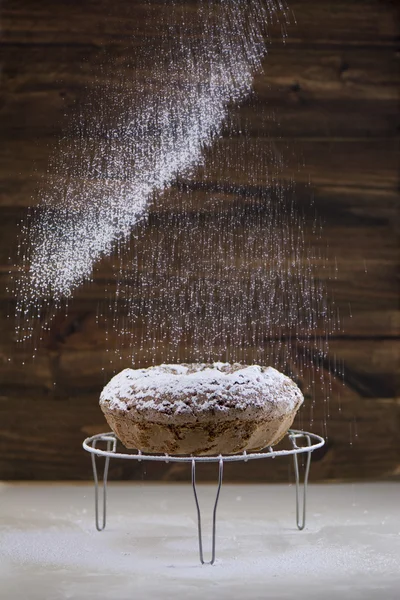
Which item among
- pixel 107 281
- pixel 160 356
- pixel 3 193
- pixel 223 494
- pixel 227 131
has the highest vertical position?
pixel 227 131

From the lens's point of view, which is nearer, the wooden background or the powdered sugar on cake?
the powdered sugar on cake

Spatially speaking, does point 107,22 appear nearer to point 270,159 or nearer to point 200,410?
point 270,159

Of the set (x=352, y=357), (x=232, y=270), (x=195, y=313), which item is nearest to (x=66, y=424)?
(x=195, y=313)

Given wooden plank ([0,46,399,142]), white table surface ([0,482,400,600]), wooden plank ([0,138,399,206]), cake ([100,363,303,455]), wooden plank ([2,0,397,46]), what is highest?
wooden plank ([2,0,397,46])

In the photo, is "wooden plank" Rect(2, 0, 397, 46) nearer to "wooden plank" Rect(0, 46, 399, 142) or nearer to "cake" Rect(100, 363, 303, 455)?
"wooden plank" Rect(0, 46, 399, 142)

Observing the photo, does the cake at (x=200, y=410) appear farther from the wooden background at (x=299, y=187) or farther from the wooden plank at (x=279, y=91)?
the wooden plank at (x=279, y=91)

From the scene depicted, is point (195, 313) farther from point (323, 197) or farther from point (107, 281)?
point (323, 197)

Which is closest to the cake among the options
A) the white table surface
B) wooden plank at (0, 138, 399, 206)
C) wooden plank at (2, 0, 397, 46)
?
the white table surface
